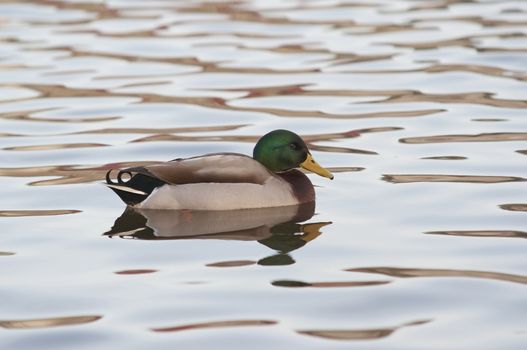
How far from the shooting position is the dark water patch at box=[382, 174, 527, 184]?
9.42 meters

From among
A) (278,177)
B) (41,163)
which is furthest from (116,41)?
(278,177)

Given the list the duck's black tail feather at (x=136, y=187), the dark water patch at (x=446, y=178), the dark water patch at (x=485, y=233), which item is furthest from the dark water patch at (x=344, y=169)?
the dark water patch at (x=485, y=233)

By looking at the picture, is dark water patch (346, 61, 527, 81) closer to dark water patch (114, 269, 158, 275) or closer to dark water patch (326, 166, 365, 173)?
dark water patch (326, 166, 365, 173)

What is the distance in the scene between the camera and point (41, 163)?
34.1 feet

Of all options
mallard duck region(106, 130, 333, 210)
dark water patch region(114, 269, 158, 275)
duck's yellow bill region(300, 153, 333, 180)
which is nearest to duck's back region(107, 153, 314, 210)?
mallard duck region(106, 130, 333, 210)

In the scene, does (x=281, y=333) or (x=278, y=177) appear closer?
(x=281, y=333)

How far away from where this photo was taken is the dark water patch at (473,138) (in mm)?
Result: 10906

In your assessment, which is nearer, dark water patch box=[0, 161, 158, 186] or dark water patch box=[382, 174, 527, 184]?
dark water patch box=[382, 174, 527, 184]

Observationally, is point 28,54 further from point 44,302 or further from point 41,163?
point 44,302

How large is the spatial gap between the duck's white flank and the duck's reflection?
0.12 feet

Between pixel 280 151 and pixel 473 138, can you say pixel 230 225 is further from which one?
pixel 473 138

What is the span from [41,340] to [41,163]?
14.9 ft

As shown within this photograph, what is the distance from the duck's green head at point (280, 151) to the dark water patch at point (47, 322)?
298 cm

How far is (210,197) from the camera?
28.6 feet
